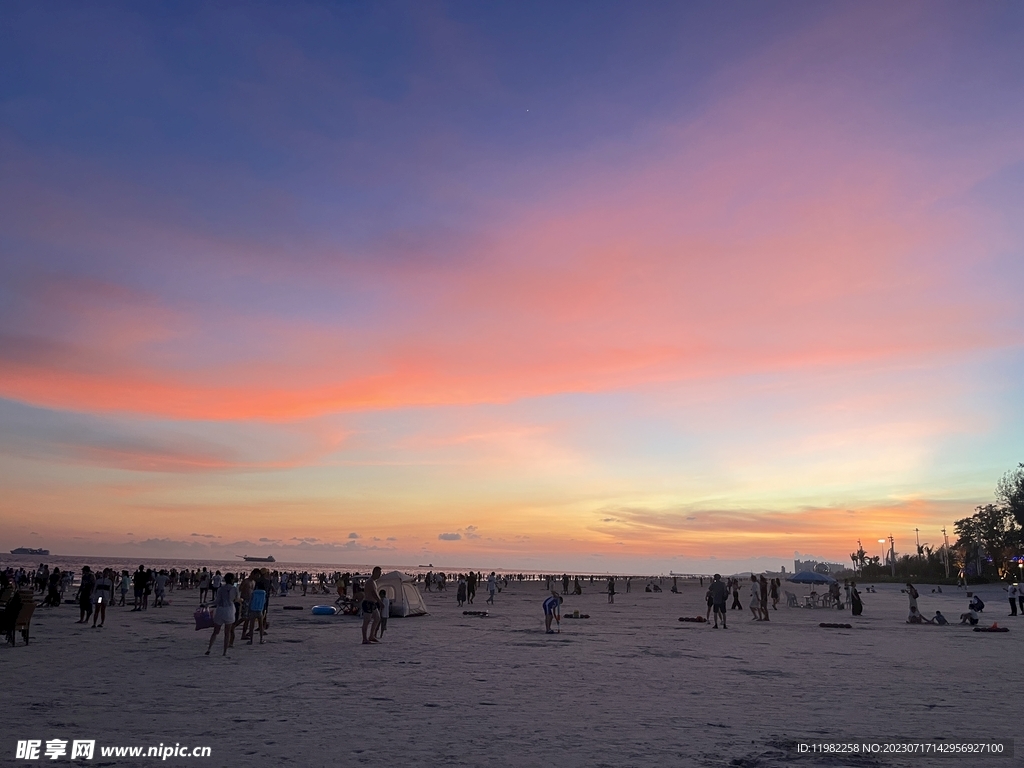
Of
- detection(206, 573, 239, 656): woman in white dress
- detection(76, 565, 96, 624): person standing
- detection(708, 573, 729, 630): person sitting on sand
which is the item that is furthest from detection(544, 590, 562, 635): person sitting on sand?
detection(76, 565, 96, 624): person standing

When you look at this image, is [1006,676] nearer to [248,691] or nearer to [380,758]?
[380,758]

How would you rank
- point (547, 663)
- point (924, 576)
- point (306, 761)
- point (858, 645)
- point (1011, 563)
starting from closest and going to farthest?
point (306, 761), point (547, 663), point (858, 645), point (1011, 563), point (924, 576)

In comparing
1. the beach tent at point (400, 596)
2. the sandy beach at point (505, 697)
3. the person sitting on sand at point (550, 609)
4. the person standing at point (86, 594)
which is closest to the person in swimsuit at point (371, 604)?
the sandy beach at point (505, 697)

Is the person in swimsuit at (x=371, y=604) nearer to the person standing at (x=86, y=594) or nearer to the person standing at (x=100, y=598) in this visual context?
the person standing at (x=100, y=598)

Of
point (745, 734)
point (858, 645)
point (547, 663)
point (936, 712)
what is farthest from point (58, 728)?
point (858, 645)

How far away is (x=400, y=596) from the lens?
29234mm

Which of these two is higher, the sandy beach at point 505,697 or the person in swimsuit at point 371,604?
the person in swimsuit at point 371,604

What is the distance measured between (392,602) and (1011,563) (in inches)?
3202

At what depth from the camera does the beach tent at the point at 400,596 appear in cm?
2864

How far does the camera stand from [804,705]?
10.9 metres

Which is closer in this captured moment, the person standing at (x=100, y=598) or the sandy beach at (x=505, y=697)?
the sandy beach at (x=505, y=697)

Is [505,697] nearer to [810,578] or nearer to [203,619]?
[203,619]

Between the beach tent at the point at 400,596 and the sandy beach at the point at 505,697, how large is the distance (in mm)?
7336

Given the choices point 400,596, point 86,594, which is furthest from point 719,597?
point 86,594
